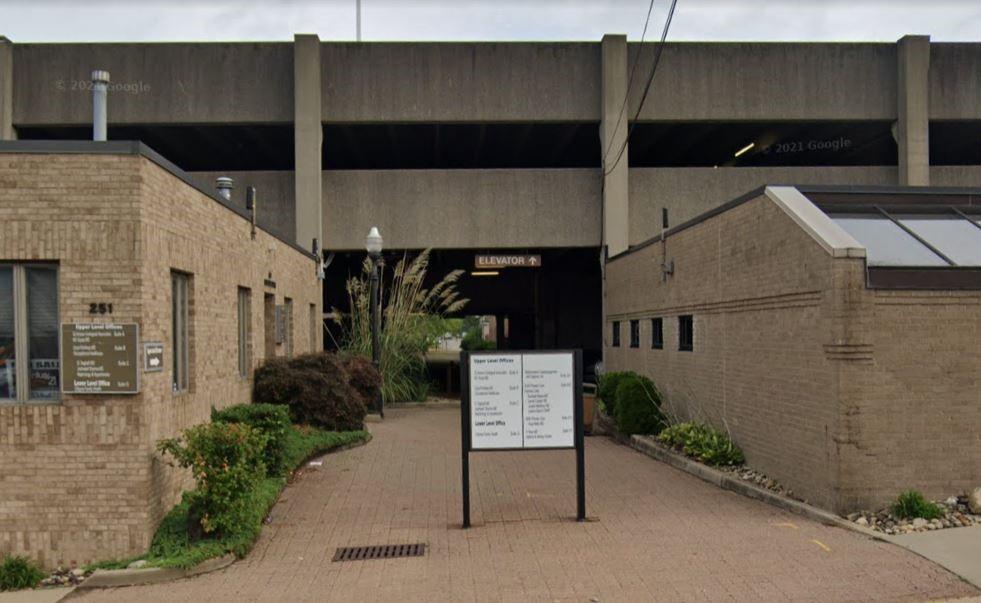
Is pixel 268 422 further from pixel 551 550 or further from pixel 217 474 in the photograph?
pixel 551 550

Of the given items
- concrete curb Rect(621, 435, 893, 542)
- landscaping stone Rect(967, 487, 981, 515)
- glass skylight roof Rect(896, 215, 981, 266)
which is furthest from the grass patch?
glass skylight roof Rect(896, 215, 981, 266)

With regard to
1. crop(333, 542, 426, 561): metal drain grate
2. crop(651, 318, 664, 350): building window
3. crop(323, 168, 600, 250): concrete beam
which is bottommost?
crop(333, 542, 426, 561): metal drain grate

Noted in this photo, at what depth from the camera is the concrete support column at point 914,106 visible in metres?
22.2

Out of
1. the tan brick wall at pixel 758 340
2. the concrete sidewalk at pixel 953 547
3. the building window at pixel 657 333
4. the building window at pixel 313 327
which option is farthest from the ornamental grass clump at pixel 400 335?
→ the concrete sidewalk at pixel 953 547

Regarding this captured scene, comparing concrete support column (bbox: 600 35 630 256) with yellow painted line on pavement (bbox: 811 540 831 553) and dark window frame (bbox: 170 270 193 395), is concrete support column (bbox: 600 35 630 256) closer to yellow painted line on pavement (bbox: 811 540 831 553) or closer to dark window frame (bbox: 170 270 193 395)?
dark window frame (bbox: 170 270 193 395)

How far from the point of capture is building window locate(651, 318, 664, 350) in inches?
649

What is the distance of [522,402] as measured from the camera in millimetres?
9133

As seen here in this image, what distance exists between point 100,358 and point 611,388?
11.0 metres

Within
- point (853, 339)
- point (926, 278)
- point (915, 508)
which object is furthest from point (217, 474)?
point (926, 278)

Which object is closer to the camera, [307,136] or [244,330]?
[244,330]

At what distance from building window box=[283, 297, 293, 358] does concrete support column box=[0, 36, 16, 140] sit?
33.3 feet

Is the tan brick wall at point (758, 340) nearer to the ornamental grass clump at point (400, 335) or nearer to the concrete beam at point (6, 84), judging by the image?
the ornamental grass clump at point (400, 335)

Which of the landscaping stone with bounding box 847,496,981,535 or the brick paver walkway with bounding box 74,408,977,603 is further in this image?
the landscaping stone with bounding box 847,496,981,535

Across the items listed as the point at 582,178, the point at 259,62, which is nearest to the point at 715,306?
the point at 582,178
